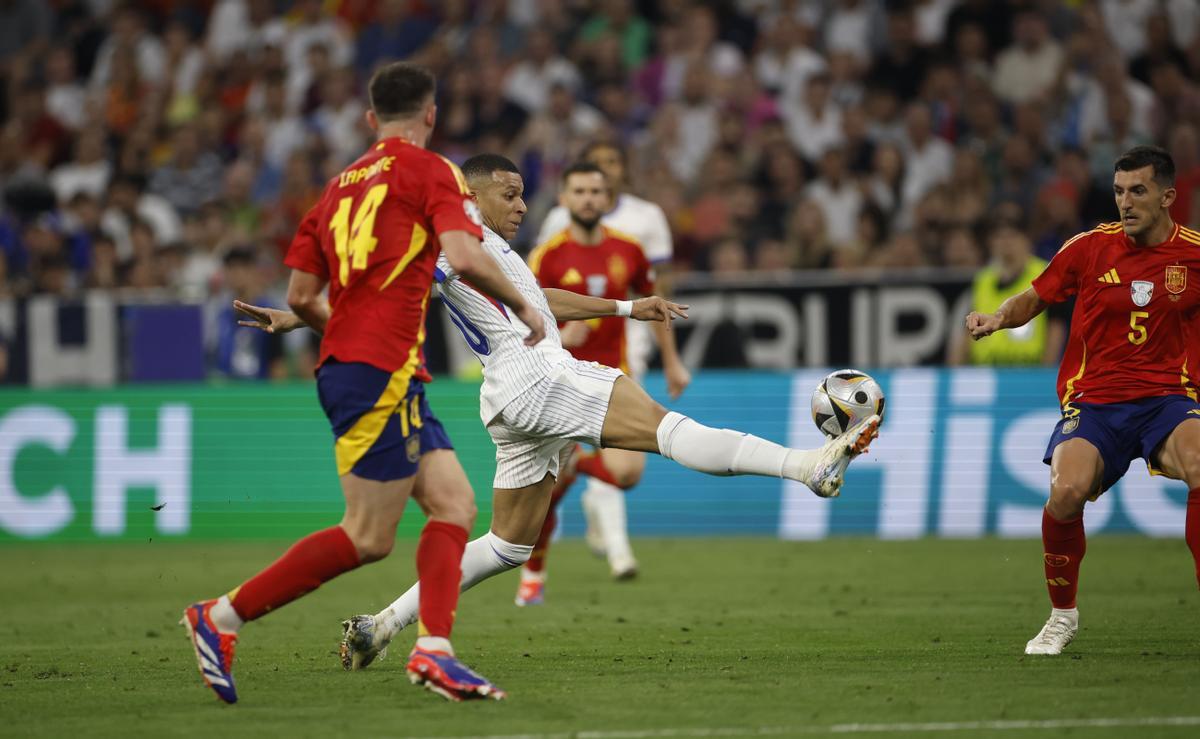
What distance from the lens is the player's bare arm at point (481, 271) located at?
20.7ft

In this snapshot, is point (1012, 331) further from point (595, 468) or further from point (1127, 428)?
point (1127, 428)

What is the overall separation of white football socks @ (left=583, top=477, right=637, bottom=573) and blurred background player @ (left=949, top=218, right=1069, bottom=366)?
435 centimetres

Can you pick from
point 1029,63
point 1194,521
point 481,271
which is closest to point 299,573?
point 481,271

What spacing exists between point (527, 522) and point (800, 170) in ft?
36.5

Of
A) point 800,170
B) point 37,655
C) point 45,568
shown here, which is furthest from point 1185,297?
point 800,170

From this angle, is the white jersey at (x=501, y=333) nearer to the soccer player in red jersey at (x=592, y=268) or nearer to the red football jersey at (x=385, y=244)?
the red football jersey at (x=385, y=244)

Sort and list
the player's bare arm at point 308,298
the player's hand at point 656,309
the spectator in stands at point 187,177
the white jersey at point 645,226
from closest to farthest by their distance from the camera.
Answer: the player's bare arm at point 308,298, the player's hand at point 656,309, the white jersey at point 645,226, the spectator in stands at point 187,177

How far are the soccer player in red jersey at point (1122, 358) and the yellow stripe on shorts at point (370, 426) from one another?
2.92 m

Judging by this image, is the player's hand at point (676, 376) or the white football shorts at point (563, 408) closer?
the white football shorts at point (563, 408)

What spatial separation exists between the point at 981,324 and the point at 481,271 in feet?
9.21

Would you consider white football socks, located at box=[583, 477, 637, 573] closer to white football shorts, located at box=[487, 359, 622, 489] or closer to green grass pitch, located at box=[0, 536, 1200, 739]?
green grass pitch, located at box=[0, 536, 1200, 739]

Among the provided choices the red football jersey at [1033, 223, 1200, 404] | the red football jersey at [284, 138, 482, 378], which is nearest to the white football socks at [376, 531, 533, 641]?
the red football jersey at [284, 138, 482, 378]

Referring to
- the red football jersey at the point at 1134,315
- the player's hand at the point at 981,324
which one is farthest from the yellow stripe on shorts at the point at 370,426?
the red football jersey at the point at 1134,315

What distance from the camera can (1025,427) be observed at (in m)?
14.1
